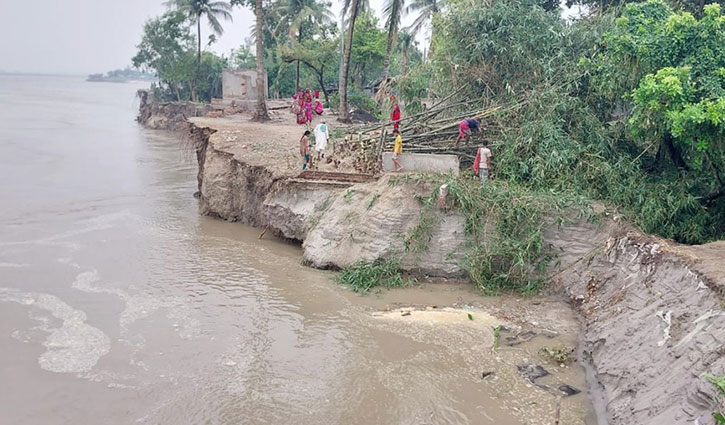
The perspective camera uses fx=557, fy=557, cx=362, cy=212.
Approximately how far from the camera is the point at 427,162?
40.4ft

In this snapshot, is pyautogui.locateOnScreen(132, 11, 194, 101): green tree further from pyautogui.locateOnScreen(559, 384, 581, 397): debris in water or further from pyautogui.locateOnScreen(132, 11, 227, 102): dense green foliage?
pyautogui.locateOnScreen(559, 384, 581, 397): debris in water

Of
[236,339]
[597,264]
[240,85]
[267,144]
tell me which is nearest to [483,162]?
[597,264]

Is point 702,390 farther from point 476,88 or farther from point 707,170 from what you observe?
point 476,88

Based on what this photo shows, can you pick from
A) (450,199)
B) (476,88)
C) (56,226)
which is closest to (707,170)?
(450,199)

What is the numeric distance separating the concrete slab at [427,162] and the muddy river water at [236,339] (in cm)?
269

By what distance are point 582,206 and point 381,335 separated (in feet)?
15.3

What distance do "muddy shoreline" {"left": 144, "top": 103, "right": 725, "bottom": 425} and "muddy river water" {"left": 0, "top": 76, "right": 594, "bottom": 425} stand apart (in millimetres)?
499

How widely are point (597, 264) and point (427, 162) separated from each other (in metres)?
4.13

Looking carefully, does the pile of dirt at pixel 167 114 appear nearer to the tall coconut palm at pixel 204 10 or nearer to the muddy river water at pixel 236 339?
the tall coconut palm at pixel 204 10

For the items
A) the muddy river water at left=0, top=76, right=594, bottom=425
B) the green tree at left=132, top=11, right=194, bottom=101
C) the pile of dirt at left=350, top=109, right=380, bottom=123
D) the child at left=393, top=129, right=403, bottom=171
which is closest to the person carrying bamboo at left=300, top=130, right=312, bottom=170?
the muddy river water at left=0, top=76, right=594, bottom=425

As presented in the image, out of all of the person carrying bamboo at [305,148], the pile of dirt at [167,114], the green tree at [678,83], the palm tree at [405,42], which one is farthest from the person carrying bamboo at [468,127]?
the pile of dirt at [167,114]

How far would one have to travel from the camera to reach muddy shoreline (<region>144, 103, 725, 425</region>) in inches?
256

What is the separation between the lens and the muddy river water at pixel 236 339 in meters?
7.23

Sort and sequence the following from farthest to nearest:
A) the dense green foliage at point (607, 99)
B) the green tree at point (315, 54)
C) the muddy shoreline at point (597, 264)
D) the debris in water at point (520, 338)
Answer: the green tree at point (315, 54), the dense green foliage at point (607, 99), the debris in water at point (520, 338), the muddy shoreline at point (597, 264)
